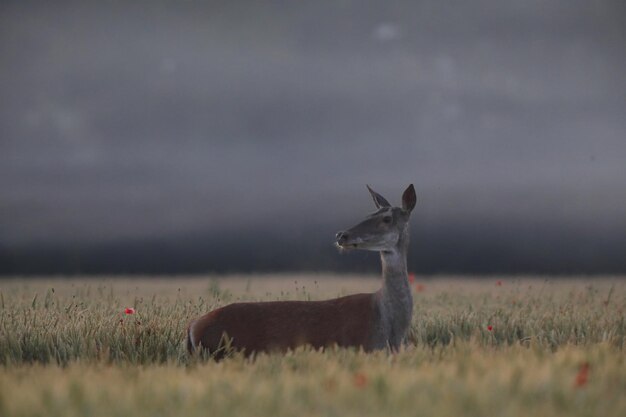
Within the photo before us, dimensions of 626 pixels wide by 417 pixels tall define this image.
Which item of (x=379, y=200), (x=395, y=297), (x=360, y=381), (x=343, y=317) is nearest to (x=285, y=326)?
(x=343, y=317)

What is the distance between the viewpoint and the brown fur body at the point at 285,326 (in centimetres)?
867

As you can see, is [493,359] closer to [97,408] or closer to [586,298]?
[97,408]

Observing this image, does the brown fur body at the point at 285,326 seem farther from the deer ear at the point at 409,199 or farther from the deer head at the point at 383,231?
the deer ear at the point at 409,199

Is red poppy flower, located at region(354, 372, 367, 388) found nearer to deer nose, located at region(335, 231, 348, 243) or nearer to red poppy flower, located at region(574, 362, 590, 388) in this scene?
red poppy flower, located at region(574, 362, 590, 388)

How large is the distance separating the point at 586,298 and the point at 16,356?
41.5 ft

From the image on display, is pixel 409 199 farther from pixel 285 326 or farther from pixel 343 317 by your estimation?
pixel 285 326

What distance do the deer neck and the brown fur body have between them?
17 centimetres

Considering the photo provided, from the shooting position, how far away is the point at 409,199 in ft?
30.3

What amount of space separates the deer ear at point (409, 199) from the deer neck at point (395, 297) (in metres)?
0.43

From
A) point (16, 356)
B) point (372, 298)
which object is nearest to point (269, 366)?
point (372, 298)

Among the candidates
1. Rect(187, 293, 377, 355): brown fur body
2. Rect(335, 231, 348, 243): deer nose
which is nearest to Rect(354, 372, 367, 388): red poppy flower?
Rect(187, 293, 377, 355): brown fur body

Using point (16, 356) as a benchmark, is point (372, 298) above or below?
above

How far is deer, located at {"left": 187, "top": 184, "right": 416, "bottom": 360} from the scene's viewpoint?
28.5 ft

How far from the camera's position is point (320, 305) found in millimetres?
8953
